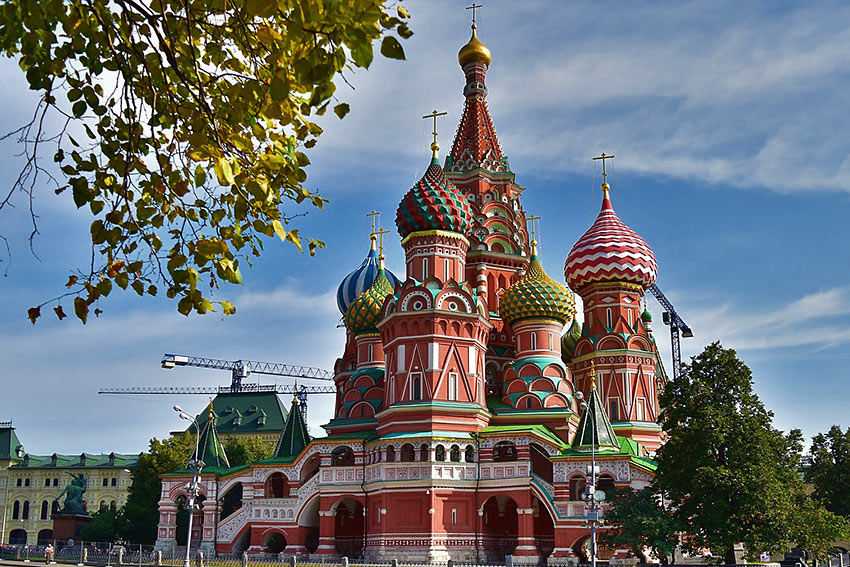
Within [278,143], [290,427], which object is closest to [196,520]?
[290,427]

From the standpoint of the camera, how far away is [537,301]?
141ft

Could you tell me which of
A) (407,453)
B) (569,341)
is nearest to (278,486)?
(407,453)

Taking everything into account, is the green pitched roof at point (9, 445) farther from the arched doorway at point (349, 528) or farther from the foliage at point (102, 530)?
the arched doorway at point (349, 528)

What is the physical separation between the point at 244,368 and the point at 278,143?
121 meters

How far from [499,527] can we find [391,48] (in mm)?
36338

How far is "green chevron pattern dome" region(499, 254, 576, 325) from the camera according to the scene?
141 ft

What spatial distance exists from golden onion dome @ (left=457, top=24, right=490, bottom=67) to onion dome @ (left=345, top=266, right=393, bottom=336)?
48.3 ft

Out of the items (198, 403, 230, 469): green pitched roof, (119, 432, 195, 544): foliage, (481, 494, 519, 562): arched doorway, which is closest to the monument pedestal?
(119, 432, 195, 544): foliage

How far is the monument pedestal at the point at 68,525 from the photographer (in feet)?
172

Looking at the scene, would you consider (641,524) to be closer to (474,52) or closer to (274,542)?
(274,542)

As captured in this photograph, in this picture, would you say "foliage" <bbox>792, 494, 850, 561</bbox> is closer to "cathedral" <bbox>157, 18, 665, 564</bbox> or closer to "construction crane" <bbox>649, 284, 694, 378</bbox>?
"cathedral" <bbox>157, 18, 665, 564</bbox>

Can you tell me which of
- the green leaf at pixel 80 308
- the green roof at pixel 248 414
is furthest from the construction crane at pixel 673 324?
the green leaf at pixel 80 308

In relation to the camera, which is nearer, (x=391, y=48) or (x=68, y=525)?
(x=391, y=48)

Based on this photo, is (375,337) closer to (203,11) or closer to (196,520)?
(196,520)
